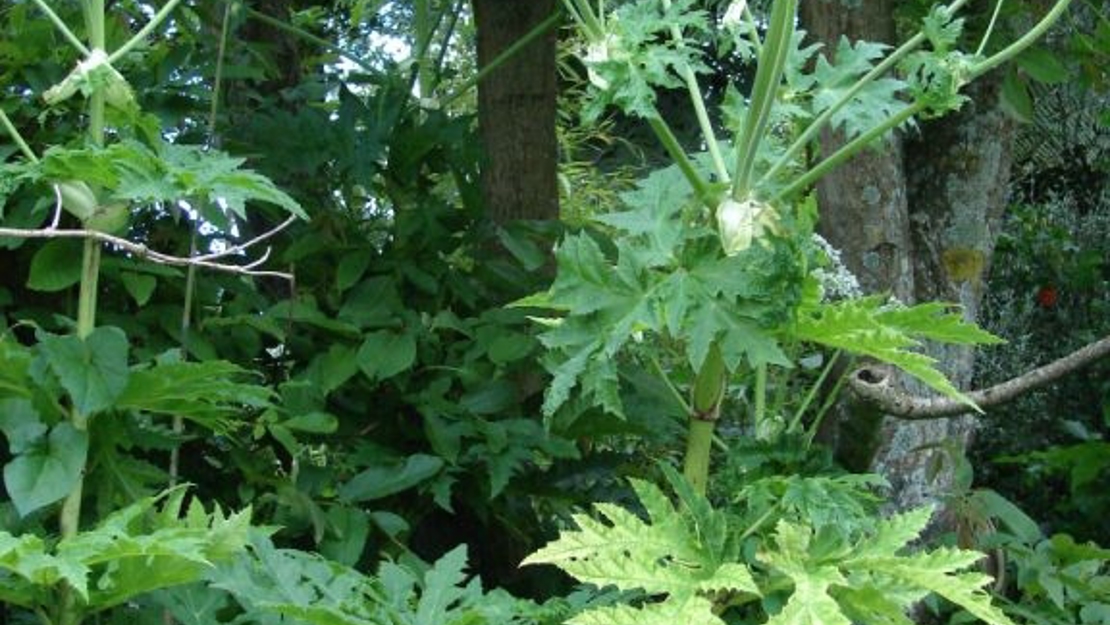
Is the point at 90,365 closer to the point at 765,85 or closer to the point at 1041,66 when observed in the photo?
the point at 765,85

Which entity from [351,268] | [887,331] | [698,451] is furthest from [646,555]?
[351,268]

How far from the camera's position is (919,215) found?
3.42 m

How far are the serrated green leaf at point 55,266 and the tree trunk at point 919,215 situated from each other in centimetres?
127

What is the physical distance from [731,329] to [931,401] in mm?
565

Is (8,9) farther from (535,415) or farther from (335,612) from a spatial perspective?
(335,612)

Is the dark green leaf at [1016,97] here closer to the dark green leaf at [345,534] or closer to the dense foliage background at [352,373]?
the dense foliage background at [352,373]

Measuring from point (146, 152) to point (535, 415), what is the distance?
1.23 metres

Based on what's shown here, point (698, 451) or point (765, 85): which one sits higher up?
point (765, 85)

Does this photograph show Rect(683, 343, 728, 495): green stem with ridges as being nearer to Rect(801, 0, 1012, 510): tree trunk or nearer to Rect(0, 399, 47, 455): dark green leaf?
Rect(801, 0, 1012, 510): tree trunk

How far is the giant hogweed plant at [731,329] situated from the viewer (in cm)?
203

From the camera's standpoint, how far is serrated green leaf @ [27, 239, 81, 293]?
2.65 meters

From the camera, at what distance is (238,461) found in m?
2.97

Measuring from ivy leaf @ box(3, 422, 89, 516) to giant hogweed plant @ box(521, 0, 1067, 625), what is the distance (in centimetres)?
63

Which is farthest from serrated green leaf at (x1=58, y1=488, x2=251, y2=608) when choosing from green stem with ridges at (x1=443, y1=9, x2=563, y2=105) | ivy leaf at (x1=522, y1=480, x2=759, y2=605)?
green stem with ridges at (x1=443, y1=9, x2=563, y2=105)
